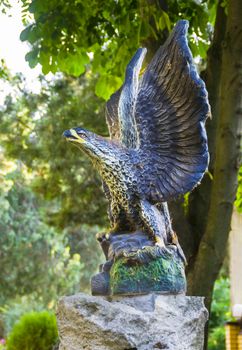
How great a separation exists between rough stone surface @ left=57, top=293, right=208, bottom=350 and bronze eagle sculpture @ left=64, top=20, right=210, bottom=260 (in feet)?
1.26

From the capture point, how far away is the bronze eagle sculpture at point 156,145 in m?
3.85

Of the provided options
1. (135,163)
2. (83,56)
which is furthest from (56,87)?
(135,163)

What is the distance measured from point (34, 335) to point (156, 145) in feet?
16.8

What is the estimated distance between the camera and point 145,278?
3578 mm

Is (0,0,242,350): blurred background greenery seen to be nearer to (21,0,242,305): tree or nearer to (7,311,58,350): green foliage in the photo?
(21,0,242,305): tree

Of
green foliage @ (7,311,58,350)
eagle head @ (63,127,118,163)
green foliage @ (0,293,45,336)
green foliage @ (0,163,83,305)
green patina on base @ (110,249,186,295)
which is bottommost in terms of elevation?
green foliage @ (7,311,58,350)

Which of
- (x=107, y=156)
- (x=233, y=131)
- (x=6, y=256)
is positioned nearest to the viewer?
(x=107, y=156)

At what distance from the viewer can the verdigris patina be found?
370 centimetres

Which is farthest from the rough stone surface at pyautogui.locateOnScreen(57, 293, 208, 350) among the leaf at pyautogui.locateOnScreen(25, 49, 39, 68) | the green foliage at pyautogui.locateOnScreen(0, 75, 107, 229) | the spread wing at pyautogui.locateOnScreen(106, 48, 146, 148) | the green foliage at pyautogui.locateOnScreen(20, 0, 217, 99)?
the green foliage at pyautogui.locateOnScreen(0, 75, 107, 229)

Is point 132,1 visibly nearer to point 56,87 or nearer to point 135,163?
point 135,163

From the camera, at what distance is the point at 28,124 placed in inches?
423

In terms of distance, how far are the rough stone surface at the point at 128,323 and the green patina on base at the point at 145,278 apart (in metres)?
0.04

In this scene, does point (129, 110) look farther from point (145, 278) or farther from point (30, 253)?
point (30, 253)

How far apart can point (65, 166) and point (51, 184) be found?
459mm
